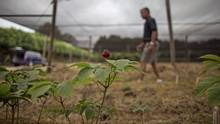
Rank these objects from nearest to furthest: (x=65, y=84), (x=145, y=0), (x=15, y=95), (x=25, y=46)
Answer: (x=65, y=84), (x=15, y=95), (x=145, y=0), (x=25, y=46)

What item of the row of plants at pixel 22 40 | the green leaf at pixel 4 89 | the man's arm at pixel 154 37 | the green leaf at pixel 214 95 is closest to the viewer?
the green leaf at pixel 214 95

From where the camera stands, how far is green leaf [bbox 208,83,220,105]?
0.87 meters

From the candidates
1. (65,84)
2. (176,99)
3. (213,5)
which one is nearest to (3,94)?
(65,84)

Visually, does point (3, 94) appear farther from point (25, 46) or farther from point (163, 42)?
point (25, 46)

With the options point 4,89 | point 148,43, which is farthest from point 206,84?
point 148,43

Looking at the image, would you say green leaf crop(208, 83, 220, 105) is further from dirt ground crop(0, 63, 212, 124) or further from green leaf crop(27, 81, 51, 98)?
dirt ground crop(0, 63, 212, 124)

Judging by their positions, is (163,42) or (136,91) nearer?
(136,91)

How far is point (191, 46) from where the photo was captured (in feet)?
42.7

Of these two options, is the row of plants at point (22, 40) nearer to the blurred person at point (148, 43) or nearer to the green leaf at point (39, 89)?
the blurred person at point (148, 43)

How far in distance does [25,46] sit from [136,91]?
15.7m

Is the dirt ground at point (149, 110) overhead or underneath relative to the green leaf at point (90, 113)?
underneath

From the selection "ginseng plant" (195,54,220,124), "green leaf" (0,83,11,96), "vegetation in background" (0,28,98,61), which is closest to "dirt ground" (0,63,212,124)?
"green leaf" (0,83,11,96)

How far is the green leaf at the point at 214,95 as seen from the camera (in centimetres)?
87

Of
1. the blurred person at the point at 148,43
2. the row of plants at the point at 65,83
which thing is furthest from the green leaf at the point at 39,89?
the blurred person at the point at 148,43
